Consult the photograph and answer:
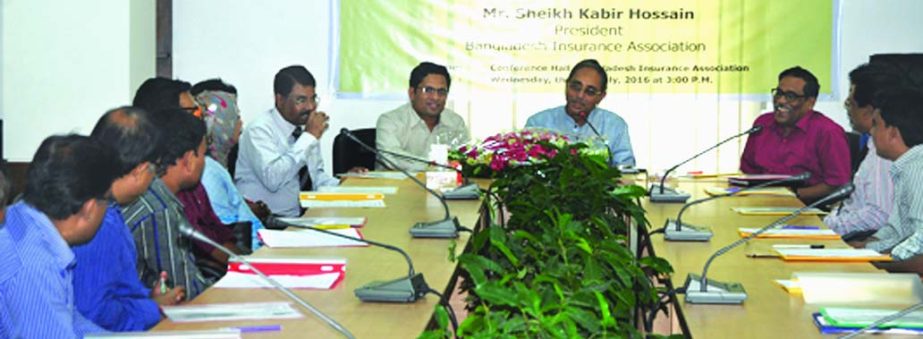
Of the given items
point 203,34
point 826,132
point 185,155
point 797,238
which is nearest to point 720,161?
point 826,132

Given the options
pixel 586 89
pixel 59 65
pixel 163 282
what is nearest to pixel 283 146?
pixel 59 65

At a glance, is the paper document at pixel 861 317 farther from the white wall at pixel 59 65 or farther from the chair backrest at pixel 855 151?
the white wall at pixel 59 65

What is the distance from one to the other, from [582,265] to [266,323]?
27.0 inches

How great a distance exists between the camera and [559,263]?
8.01ft

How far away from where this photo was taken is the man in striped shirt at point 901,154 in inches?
167

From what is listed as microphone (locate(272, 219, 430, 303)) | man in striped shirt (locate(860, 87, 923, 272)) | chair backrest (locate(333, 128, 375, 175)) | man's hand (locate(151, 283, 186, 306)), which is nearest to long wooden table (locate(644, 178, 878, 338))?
man in striped shirt (locate(860, 87, 923, 272))

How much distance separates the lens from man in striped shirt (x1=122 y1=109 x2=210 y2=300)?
134 inches

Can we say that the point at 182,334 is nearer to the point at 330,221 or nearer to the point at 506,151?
the point at 330,221

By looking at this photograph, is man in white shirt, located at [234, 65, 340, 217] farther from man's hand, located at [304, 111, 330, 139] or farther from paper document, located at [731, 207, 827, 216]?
paper document, located at [731, 207, 827, 216]

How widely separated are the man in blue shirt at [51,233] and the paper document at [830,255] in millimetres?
1910

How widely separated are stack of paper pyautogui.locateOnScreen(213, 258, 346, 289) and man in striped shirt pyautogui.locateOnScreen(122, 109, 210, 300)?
1.15ft

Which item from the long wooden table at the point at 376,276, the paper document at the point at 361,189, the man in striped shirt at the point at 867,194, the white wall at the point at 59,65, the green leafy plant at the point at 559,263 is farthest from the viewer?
the white wall at the point at 59,65

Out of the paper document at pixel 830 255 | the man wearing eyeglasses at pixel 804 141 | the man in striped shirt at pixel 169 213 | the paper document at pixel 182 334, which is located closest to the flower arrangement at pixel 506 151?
the man wearing eyeglasses at pixel 804 141

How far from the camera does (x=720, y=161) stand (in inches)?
303
